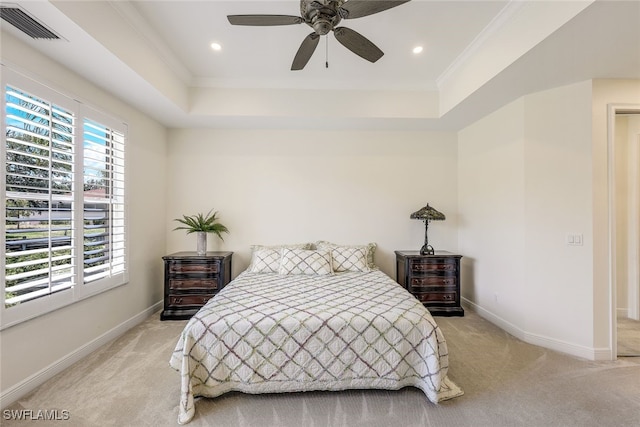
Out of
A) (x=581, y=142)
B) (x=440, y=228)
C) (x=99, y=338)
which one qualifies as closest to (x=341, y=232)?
(x=440, y=228)

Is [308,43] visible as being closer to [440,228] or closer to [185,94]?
[185,94]

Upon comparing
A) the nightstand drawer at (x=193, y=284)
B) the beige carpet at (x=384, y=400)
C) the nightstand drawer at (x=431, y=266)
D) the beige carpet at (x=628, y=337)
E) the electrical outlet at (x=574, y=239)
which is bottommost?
the beige carpet at (x=384, y=400)

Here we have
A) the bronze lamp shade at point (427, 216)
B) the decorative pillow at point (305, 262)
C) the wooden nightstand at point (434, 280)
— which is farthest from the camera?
the bronze lamp shade at point (427, 216)

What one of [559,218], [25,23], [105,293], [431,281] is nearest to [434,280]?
[431,281]

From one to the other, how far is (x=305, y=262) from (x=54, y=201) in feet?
8.08

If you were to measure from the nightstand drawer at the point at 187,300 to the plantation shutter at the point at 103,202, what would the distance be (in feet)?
2.36

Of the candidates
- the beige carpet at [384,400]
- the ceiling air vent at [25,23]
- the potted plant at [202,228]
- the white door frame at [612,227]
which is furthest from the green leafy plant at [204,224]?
the white door frame at [612,227]

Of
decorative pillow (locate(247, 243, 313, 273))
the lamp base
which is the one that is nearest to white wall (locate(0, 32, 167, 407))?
decorative pillow (locate(247, 243, 313, 273))

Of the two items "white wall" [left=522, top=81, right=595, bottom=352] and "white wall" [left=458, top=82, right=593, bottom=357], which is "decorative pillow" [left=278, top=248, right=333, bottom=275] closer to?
"white wall" [left=458, top=82, right=593, bottom=357]

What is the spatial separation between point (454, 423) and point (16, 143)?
146 inches

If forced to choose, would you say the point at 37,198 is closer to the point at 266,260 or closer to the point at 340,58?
the point at 266,260

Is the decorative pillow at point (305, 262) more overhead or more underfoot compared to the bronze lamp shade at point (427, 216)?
more underfoot

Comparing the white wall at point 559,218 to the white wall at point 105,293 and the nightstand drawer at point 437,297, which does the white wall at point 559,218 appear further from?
the white wall at point 105,293

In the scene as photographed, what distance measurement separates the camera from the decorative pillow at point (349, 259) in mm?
3355
